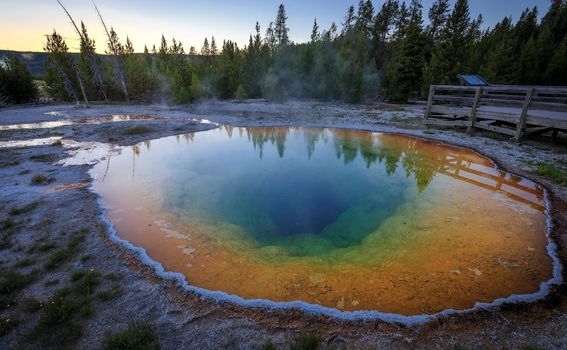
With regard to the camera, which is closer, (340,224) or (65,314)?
(65,314)

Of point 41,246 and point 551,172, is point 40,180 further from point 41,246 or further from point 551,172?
point 551,172

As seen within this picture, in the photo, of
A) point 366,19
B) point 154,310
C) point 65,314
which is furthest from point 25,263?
point 366,19

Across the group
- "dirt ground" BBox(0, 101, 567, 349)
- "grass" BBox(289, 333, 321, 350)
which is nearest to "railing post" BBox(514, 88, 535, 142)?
"dirt ground" BBox(0, 101, 567, 349)

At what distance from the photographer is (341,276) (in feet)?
15.1

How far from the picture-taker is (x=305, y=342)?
3068 mm

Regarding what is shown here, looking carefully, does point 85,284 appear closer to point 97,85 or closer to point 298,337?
point 298,337

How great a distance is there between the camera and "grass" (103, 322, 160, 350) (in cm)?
293

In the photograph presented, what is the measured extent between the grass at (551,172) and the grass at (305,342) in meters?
9.35

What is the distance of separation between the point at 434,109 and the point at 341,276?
15949 millimetres

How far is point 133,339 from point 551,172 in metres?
11.7

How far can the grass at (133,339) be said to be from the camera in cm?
293

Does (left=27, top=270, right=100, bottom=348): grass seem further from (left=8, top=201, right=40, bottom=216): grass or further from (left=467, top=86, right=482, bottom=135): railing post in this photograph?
(left=467, top=86, right=482, bottom=135): railing post

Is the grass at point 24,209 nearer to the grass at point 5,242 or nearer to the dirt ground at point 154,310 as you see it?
the dirt ground at point 154,310

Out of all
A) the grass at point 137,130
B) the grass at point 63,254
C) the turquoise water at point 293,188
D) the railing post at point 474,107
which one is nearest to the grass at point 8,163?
the turquoise water at point 293,188
